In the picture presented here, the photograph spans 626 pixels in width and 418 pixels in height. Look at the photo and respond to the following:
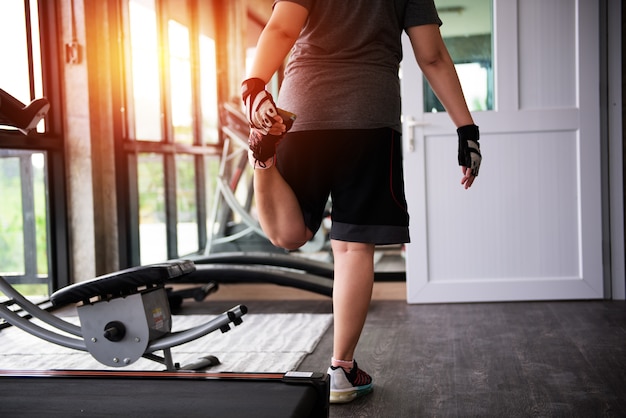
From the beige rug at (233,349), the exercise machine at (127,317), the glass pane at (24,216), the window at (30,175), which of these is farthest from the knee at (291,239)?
the glass pane at (24,216)

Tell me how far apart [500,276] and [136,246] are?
1.94 meters

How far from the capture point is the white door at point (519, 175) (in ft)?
11.1

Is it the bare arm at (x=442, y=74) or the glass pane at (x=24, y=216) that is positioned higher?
the bare arm at (x=442, y=74)

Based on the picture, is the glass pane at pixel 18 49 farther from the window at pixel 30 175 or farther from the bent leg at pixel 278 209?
the bent leg at pixel 278 209

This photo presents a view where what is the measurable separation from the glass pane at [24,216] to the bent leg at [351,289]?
2002 mm

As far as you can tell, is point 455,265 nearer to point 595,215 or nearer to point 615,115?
point 595,215

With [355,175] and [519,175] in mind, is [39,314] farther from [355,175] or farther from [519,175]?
[519,175]

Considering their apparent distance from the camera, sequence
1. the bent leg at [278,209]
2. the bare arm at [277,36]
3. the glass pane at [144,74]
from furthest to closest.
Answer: the glass pane at [144,74]
the bent leg at [278,209]
the bare arm at [277,36]

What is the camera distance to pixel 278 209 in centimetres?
183

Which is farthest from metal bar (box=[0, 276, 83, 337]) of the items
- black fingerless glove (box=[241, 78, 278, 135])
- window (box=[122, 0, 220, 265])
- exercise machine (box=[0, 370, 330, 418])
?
window (box=[122, 0, 220, 265])

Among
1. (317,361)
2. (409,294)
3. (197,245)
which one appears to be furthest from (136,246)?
(317,361)

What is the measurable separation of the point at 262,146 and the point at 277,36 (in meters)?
0.27

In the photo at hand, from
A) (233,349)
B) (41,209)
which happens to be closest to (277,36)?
(233,349)

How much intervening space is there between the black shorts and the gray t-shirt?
0.12ft
